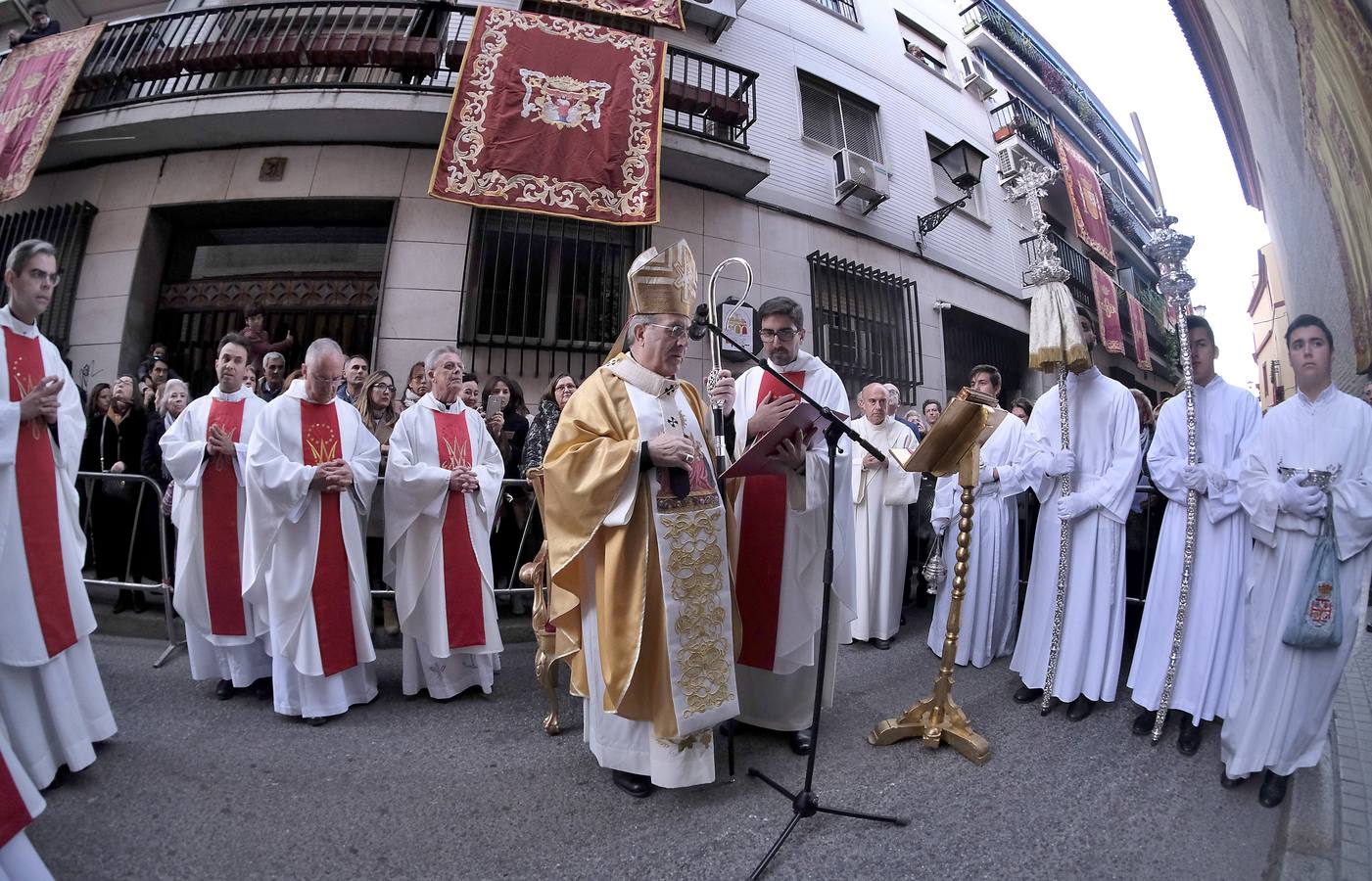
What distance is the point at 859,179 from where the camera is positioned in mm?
7875

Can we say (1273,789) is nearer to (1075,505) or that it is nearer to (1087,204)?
(1075,505)

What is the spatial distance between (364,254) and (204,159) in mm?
2345

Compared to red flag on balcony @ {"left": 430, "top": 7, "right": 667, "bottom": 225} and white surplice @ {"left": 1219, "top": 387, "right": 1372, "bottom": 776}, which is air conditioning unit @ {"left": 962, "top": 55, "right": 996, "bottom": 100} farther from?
white surplice @ {"left": 1219, "top": 387, "right": 1372, "bottom": 776}

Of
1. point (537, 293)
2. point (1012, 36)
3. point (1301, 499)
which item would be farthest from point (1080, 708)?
point (1012, 36)

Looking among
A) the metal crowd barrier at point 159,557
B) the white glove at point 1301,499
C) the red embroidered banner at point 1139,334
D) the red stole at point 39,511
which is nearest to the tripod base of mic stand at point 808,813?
the white glove at point 1301,499

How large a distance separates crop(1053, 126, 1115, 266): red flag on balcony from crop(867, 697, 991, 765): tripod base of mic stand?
2550 mm

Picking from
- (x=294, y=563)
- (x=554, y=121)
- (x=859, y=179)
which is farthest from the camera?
(x=859, y=179)

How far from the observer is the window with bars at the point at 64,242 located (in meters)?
7.41

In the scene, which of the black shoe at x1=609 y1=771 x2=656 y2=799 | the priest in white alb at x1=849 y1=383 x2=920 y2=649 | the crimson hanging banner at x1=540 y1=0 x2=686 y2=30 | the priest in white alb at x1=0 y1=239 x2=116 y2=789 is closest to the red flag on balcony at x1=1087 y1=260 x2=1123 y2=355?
the priest in white alb at x1=849 y1=383 x2=920 y2=649

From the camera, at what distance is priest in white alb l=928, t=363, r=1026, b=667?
399cm

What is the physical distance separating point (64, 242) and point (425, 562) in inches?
Answer: 342

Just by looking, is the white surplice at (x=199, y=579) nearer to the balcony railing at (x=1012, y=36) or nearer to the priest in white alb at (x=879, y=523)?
the priest in white alb at (x=879, y=523)

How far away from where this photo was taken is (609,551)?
90.1 inches

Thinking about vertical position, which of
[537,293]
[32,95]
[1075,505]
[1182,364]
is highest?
[32,95]
